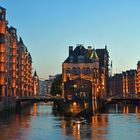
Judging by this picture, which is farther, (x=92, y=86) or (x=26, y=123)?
(x=92, y=86)

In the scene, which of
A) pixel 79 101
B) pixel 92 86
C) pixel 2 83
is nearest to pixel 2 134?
pixel 79 101

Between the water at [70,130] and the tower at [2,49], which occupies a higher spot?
the tower at [2,49]

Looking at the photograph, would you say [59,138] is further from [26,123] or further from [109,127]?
[26,123]

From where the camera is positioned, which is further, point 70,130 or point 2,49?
point 2,49

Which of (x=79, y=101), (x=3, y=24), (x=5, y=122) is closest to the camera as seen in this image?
(x=5, y=122)

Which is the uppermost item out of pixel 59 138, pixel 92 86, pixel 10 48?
pixel 10 48

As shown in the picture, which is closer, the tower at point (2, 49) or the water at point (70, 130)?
A: the water at point (70, 130)

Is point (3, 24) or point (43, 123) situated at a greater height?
point (3, 24)

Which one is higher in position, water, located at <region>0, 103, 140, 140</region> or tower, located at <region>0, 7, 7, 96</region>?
→ tower, located at <region>0, 7, 7, 96</region>

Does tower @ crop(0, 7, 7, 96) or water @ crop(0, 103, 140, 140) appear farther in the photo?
tower @ crop(0, 7, 7, 96)

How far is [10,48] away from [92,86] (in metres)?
33.9

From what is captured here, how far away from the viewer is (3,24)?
16912 centimetres

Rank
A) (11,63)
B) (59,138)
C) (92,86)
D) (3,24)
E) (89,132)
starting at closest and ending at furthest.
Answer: (59,138) → (89,132) → (3,24) → (92,86) → (11,63)

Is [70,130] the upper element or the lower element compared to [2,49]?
lower
